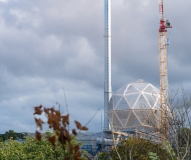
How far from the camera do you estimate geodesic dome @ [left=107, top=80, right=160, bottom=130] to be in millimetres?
62756

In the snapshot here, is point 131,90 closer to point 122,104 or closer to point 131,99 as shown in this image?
point 131,99

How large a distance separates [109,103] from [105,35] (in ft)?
31.5

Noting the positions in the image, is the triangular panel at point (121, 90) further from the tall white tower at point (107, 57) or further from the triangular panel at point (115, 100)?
the tall white tower at point (107, 57)

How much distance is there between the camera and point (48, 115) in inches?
201

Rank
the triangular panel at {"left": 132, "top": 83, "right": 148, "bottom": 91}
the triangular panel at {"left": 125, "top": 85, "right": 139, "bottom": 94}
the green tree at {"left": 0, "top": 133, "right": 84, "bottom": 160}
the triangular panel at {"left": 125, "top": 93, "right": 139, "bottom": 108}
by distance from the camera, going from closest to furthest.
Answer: the green tree at {"left": 0, "top": 133, "right": 84, "bottom": 160}, the triangular panel at {"left": 125, "top": 93, "right": 139, "bottom": 108}, the triangular panel at {"left": 125, "top": 85, "right": 139, "bottom": 94}, the triangular panel at {"left": 132, "top": 83, "right": 148, "bottom": 91}

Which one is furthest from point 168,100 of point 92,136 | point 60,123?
point 92,136

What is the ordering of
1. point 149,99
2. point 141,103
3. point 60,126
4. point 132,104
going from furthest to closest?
point 132,104 < point 149,99 < point 141,103 < point 60,126

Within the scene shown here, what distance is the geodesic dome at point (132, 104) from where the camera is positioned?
62.8 meters

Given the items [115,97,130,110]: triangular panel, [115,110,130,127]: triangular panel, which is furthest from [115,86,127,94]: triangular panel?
[115,110,130,127]: triangular panel

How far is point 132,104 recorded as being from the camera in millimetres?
63750

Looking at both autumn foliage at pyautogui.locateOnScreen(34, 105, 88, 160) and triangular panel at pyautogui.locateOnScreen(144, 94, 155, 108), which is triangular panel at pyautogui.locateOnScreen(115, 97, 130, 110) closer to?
triangular panel at pyautogui.locateOnScreen(144, 94, 155, 108)

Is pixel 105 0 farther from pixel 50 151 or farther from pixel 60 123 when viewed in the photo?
pixel 60 123

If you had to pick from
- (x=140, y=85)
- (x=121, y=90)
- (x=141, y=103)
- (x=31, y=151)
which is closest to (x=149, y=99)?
(x=141, y=103)

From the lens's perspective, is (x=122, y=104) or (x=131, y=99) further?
(x=122, y=104)
